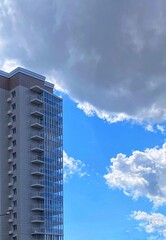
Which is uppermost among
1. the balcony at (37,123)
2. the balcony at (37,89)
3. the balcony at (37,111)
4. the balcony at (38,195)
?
the balcony at (37,89)

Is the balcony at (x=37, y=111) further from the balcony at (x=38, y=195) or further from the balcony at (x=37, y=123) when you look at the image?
the balcony at (x=38, y=195)

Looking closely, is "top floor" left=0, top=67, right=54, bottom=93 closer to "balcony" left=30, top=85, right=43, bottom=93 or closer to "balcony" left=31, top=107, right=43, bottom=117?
"balcony" left=30, top=85, right=43, bottom=93

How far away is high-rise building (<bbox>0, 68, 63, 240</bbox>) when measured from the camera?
68.2 meters

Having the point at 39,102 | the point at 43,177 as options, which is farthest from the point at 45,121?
the point at 43,177

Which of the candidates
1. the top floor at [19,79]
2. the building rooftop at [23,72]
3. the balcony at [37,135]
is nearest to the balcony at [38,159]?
the balcony at [37,135]

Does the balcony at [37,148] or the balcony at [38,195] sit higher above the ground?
the balcony at [37,148]

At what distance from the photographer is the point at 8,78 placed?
74.7 m

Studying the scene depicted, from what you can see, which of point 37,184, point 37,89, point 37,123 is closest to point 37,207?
point 37,184

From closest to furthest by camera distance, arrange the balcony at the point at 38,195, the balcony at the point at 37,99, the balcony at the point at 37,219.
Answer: the balcony at the point at 37,219 → the balcony at the point at 38,195 → the balcony at the point at 37,99

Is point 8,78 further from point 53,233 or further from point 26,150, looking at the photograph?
point 53,233

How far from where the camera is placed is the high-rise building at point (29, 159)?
68.2 meters

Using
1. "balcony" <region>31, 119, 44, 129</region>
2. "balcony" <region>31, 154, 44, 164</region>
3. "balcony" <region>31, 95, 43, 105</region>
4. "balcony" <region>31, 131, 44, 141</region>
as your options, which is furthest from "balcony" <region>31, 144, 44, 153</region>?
"balcony" <region>31, 95, 43, 105</region>

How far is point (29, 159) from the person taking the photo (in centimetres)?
7081

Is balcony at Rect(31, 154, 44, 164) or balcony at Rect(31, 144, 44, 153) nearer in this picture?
balcony at Rect(31, 154, 44, 164)
